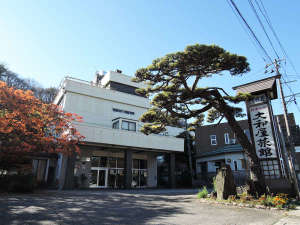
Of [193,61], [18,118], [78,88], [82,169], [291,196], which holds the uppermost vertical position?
[78,88]

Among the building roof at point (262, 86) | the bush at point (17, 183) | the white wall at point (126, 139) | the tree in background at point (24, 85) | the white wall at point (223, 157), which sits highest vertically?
the tree in background at point (24, 85)

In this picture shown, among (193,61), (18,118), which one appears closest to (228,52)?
(193,61)

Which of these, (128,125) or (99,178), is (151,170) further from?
(128,125)

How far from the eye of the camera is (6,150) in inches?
446

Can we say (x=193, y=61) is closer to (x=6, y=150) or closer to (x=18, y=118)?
(x=18, y=118)

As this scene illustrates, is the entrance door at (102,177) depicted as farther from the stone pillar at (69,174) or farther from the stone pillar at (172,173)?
the stone pillar at (172,173)

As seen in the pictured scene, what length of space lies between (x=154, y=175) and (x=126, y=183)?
591 centimetres

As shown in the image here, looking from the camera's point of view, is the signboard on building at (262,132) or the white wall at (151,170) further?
the white wall at (151,170)

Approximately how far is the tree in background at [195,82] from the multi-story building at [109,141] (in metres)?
7.46

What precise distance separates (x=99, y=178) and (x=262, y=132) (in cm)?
1516

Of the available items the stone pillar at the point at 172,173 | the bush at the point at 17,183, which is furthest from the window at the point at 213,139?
the bush at the point at 17,183

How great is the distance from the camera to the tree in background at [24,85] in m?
26.8

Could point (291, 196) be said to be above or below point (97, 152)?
below

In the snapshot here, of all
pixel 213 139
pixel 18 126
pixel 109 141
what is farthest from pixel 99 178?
pixel 213 139
